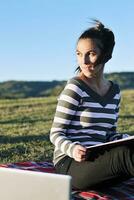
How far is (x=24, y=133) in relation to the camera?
1065 cm

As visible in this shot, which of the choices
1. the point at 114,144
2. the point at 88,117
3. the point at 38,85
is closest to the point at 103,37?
the point at 88,117

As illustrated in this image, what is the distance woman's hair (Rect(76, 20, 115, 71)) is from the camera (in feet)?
16.0

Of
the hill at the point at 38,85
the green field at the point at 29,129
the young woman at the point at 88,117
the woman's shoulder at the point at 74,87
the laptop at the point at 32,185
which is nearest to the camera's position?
the laptop at the point at 32,185

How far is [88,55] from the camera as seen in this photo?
4.82 m

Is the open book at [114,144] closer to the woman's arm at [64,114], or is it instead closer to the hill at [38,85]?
the woman's arm at [64,114]

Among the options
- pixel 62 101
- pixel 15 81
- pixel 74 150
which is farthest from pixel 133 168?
pixel 15 81

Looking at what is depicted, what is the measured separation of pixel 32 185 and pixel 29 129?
27.0 ft

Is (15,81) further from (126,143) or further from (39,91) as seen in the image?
(126,143)

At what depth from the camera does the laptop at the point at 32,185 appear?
3.04m

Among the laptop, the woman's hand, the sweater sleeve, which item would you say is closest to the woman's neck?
the sweater sleeve

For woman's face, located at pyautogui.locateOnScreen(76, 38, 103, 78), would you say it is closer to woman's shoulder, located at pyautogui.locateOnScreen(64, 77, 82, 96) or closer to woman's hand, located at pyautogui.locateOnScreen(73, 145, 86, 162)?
woman's shoulder, located at pyautogui.locateOnScreen(64, 77, 82, 96)

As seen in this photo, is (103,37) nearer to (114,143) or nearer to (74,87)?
(74,87)

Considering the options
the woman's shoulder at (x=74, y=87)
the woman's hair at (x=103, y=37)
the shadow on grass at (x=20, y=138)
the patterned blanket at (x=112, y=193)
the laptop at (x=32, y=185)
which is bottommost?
the shadow on grass at (x=20, y=138)

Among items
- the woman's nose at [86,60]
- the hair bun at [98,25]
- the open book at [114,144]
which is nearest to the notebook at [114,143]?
the open book at [114,144]
